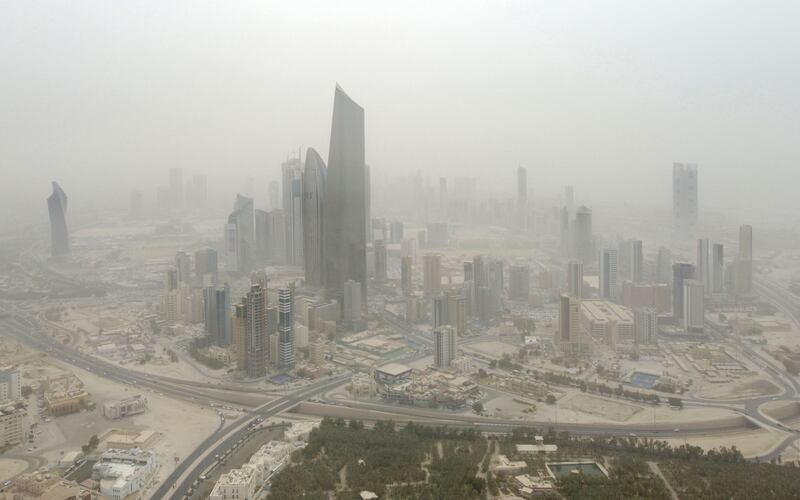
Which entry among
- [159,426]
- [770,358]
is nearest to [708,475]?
[770,358]

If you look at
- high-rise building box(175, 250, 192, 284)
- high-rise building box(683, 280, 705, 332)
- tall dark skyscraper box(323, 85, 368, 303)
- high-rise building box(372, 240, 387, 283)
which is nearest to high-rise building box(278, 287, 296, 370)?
tall dark skyscraper box(323, 85, 368, 303)

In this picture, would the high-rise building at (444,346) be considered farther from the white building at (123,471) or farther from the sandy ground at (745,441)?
the white building at (123,471)

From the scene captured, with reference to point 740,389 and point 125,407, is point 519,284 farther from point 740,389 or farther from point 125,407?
point 125,407

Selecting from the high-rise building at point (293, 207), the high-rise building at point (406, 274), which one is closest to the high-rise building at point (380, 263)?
the high-rise building at point (406, 274)

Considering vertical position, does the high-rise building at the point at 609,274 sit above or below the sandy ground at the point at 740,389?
above

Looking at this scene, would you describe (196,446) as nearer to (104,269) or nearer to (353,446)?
(353,446)
